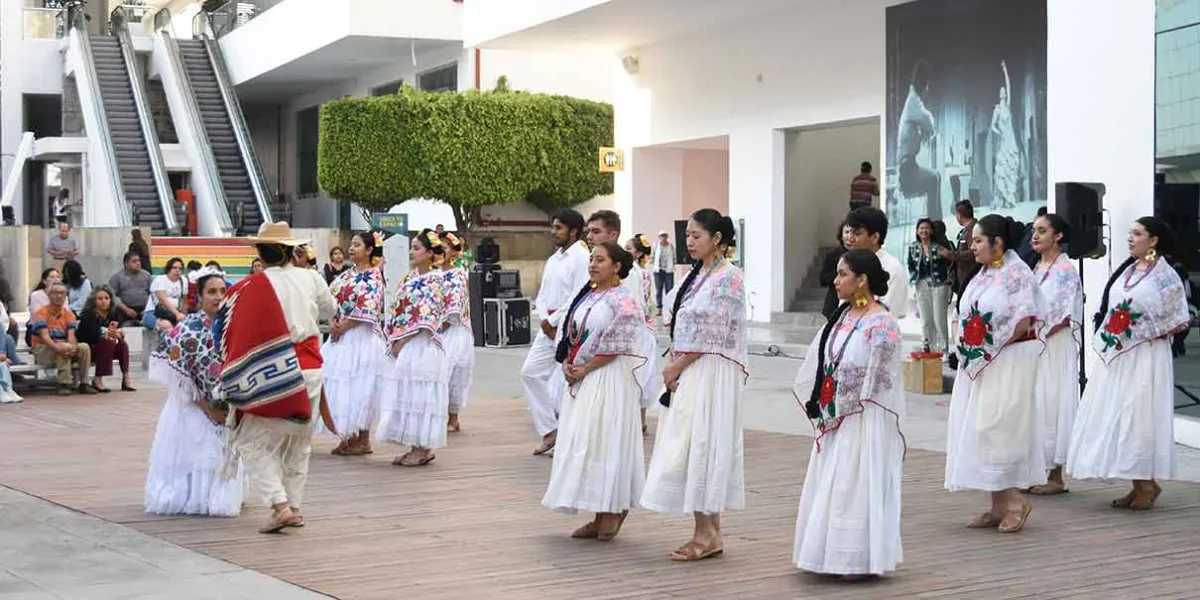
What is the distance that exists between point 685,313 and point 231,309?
8.42 ft

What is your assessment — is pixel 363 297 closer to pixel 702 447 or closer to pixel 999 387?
pixel 702 447

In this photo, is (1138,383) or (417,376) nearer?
(1138,383)

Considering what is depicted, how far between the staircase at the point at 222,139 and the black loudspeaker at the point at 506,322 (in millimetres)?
15105

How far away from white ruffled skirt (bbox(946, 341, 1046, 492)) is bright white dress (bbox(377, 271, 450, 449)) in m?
3.90

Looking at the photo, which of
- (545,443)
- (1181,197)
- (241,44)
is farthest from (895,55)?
(241,44)

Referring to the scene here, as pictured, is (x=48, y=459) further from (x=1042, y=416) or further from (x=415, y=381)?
(x=1042, y=416)

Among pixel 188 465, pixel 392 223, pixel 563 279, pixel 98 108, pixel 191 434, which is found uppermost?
pixel 98 108

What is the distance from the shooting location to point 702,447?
7711mm

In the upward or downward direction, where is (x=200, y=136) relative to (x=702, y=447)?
upward

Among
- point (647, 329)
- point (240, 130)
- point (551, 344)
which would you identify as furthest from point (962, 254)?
point (240, 130)

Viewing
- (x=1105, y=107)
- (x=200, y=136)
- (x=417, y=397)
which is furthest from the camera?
(x=200, y=136)

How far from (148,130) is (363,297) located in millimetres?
28340

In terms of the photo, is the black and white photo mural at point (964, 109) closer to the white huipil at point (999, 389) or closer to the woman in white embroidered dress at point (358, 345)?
the woman in white embroidered dress at point (358, 345)

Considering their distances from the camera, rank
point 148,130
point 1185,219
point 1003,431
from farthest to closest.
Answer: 1. point 148,130
2. point 1185,219
3. point 1003,431
